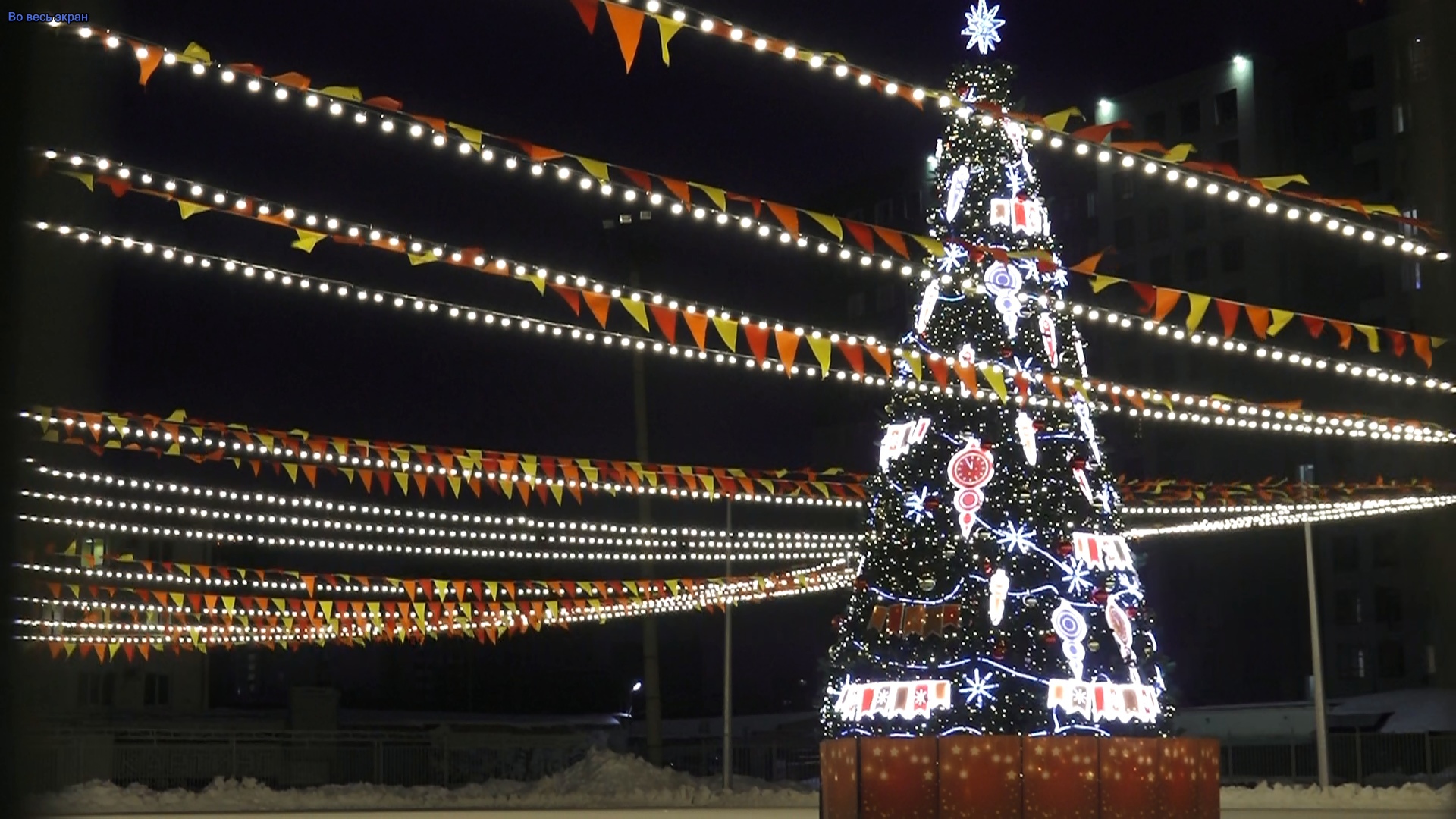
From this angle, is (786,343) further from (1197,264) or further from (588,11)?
(1197,264)

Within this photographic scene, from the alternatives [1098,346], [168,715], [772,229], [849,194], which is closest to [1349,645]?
[1098,346]

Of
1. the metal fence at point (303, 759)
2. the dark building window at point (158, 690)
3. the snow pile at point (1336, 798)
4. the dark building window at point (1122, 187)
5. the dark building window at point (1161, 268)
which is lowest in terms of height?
the snow pile at point (1336, 798)

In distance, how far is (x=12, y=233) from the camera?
299 cm

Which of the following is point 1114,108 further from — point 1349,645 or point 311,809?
point 311,809

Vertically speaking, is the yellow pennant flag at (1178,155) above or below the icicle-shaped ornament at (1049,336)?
below

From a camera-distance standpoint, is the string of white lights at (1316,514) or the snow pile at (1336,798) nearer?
the string of white lights at (1316,514)

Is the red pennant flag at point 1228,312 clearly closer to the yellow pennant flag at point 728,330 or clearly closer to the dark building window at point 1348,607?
the yellow pennant flag at point 728,330

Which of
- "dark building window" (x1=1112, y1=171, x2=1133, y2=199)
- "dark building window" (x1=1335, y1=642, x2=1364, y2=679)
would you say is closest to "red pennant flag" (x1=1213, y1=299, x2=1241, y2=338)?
"dark building window" (x1=1335, y1=642, x2=1364, y2=679)

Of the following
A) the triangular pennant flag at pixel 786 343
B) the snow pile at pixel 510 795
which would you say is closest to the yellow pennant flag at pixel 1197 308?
the triangular pennant flag at pixel 786 343

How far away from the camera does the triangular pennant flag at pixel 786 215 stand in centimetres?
1113

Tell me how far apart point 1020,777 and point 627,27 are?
10.1 meters

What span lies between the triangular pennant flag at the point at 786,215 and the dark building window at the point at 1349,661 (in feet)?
175

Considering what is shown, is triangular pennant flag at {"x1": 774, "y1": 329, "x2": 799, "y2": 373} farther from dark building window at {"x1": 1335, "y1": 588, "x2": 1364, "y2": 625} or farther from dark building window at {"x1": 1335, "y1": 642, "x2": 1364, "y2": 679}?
dark building window at {"x1": 1335, "y1": 642, "x2": 1364, "y2": 679}

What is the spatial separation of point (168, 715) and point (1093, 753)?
164 ft
